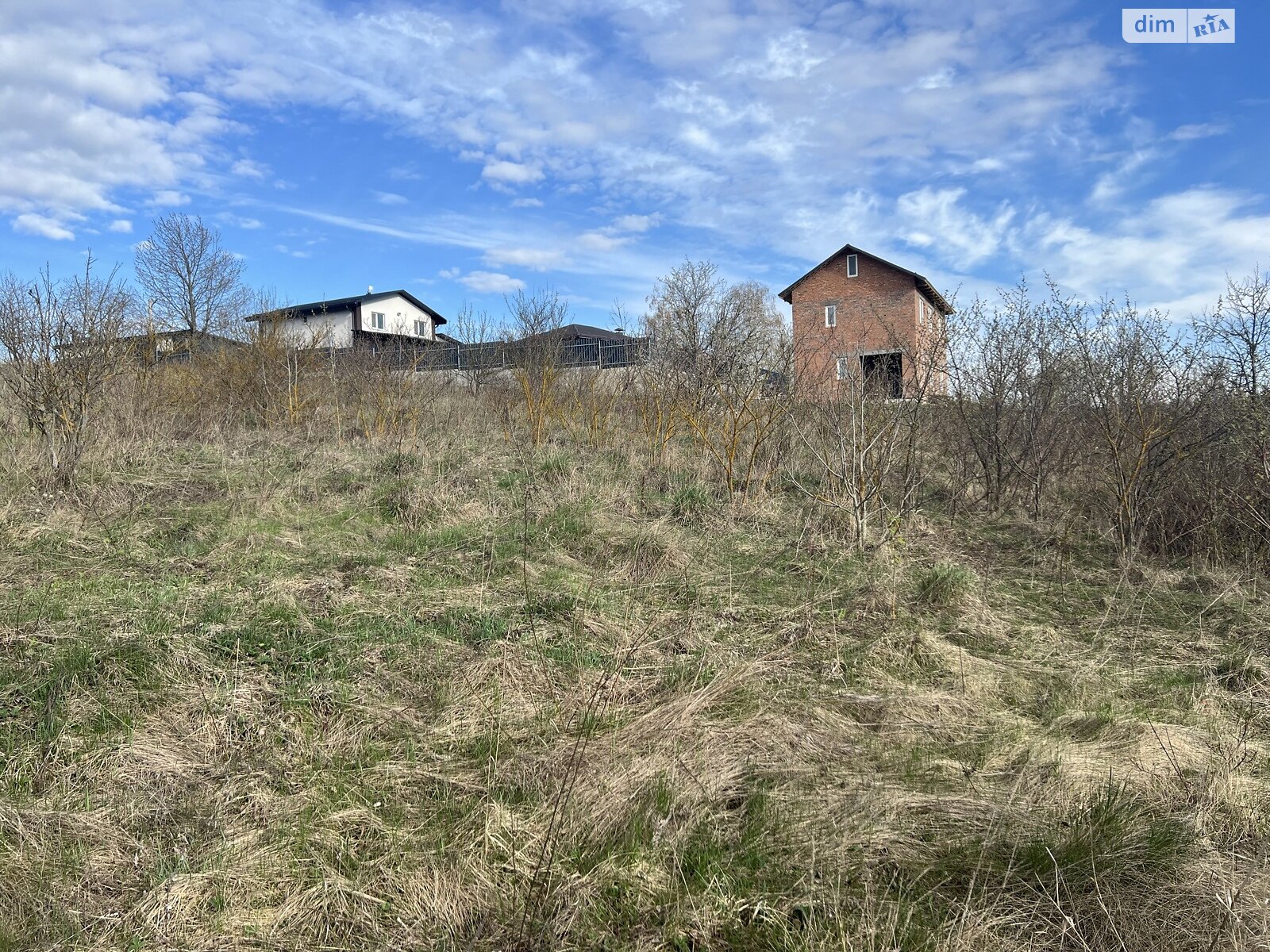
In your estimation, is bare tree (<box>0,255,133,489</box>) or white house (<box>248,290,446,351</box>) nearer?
bare tree (<box>0,255,133,489</box>)

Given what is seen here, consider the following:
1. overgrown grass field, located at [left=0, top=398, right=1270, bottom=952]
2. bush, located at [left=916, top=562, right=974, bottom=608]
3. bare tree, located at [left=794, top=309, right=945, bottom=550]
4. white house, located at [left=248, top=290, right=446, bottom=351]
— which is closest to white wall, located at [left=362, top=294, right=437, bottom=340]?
white house, located at [left=248, top=290, right=446, bottom=351]

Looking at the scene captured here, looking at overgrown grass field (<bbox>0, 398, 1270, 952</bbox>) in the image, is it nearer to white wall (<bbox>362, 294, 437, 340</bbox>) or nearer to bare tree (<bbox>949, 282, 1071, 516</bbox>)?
bare tree (<bbox>949, 282, 1071, 516</bbox>)

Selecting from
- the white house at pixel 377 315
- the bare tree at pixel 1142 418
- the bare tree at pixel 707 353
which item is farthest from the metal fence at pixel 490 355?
the white house at pixel 377 315

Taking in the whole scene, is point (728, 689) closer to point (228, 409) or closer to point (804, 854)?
point (804, 854)

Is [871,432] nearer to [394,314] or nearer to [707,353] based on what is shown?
[707,353]

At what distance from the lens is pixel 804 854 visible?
2.31 m

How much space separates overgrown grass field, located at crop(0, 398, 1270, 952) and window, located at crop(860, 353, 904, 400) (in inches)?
94.6

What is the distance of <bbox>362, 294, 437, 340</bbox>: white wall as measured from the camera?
121ft

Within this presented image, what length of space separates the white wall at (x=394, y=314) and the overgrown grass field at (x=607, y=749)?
3330 cm

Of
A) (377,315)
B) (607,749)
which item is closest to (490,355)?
(607,749)

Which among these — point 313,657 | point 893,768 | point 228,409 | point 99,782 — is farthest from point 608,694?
point 228,409

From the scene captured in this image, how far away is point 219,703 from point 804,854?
252 cm

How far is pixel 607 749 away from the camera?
2771 millimetres

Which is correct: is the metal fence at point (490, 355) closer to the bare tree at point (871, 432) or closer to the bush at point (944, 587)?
the bare tree at point (871, 432)
